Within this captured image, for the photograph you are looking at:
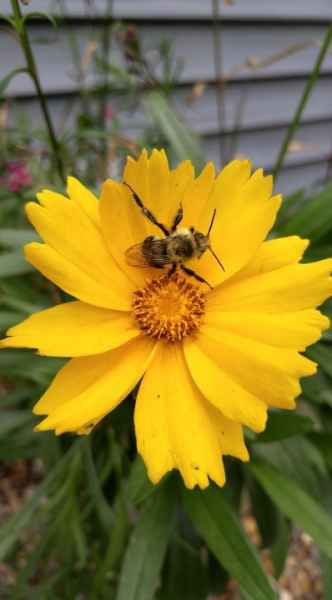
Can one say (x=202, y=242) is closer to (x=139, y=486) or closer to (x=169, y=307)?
(x=169, y=307)

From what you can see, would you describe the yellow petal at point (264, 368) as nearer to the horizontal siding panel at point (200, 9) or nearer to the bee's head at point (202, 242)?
the bee's head at point (202, 242)

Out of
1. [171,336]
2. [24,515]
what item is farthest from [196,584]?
[171,336]

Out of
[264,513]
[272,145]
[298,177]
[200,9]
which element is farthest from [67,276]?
[298,177]

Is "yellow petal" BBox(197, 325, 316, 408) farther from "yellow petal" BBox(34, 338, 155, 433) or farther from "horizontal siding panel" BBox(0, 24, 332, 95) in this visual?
"horizontal siding panel" BBox(0, 24, 332, 95)

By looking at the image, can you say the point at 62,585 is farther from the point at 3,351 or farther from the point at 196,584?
the point at 3,351

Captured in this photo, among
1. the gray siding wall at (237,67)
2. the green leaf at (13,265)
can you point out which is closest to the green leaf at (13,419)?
the green leaf at (13,265)
